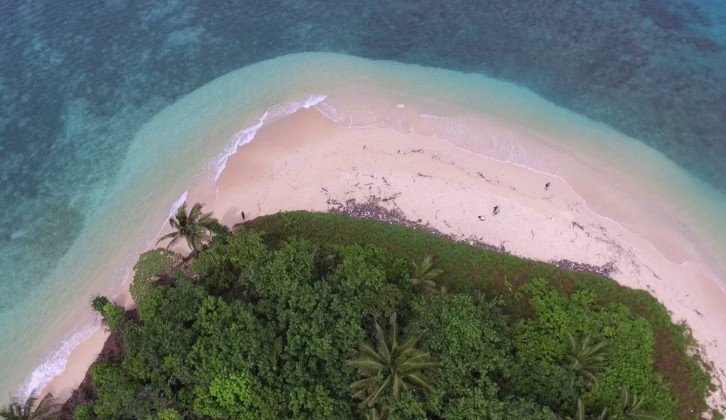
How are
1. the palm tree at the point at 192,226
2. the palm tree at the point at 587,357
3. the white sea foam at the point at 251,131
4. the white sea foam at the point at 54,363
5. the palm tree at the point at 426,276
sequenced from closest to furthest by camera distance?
1. the palm tree at the point at 587,357
2. the palm tree at the point at 426,276
3. the palm tree at the point at 192,226
4. the white sea foam at the point at 54,363
5. the white sea foam at the point at 251,131

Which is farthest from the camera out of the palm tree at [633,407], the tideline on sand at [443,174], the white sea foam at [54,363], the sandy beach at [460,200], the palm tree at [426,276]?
the tideline on sand at [443,174]

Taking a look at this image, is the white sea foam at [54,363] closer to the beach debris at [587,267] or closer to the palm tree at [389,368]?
the palm tree at [389,368]

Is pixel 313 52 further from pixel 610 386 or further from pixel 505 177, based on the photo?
pixel 610 386

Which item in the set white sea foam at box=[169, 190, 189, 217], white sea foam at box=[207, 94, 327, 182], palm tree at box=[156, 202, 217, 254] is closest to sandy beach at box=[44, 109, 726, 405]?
white sea foam at box=[169, 190, 189, 217]

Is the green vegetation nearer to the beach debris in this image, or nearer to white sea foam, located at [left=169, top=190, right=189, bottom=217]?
the beach debris

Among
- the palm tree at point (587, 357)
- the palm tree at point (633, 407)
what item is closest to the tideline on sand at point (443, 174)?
the palm tree at point (633, 407)

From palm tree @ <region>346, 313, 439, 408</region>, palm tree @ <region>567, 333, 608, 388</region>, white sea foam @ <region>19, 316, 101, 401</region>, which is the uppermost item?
palm tree @ <region>346, 313, 439, 408</region>

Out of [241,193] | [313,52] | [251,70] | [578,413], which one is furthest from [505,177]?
[251,70]
